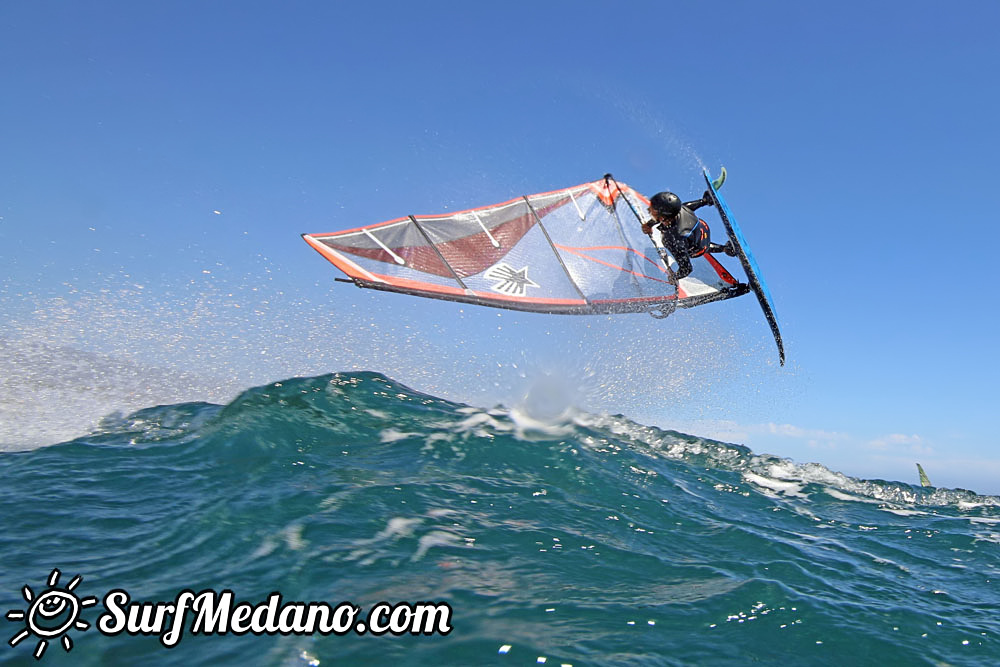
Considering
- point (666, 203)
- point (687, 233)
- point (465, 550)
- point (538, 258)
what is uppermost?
point (666, 203)

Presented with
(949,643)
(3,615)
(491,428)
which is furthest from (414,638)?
(491,428)

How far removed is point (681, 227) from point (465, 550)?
8.12 meters

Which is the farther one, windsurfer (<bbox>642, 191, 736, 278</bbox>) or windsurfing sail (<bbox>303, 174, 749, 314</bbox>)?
windsurfing sail (<bbox>303, 174, 749, 314</bbox>)

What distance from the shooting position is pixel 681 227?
10531mm

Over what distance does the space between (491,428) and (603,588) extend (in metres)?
5.16

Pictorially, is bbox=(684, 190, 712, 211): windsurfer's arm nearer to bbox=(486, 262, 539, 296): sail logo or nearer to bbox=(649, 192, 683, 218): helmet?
bbox=(649, 192, 683, 218): helmet

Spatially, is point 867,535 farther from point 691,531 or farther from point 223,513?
point 223,513

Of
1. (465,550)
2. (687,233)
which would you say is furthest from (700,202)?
(465,550)

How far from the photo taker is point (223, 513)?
16.5 ft

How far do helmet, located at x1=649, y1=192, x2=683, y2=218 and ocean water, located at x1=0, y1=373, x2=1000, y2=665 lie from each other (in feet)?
15.6

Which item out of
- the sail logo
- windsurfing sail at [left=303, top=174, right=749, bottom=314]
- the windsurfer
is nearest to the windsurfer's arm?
the windsurfer

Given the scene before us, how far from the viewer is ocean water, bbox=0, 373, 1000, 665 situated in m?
3.35

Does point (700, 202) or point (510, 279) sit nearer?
point (700, 202)

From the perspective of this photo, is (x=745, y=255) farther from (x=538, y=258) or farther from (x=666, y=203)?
(x=538, y=258)
